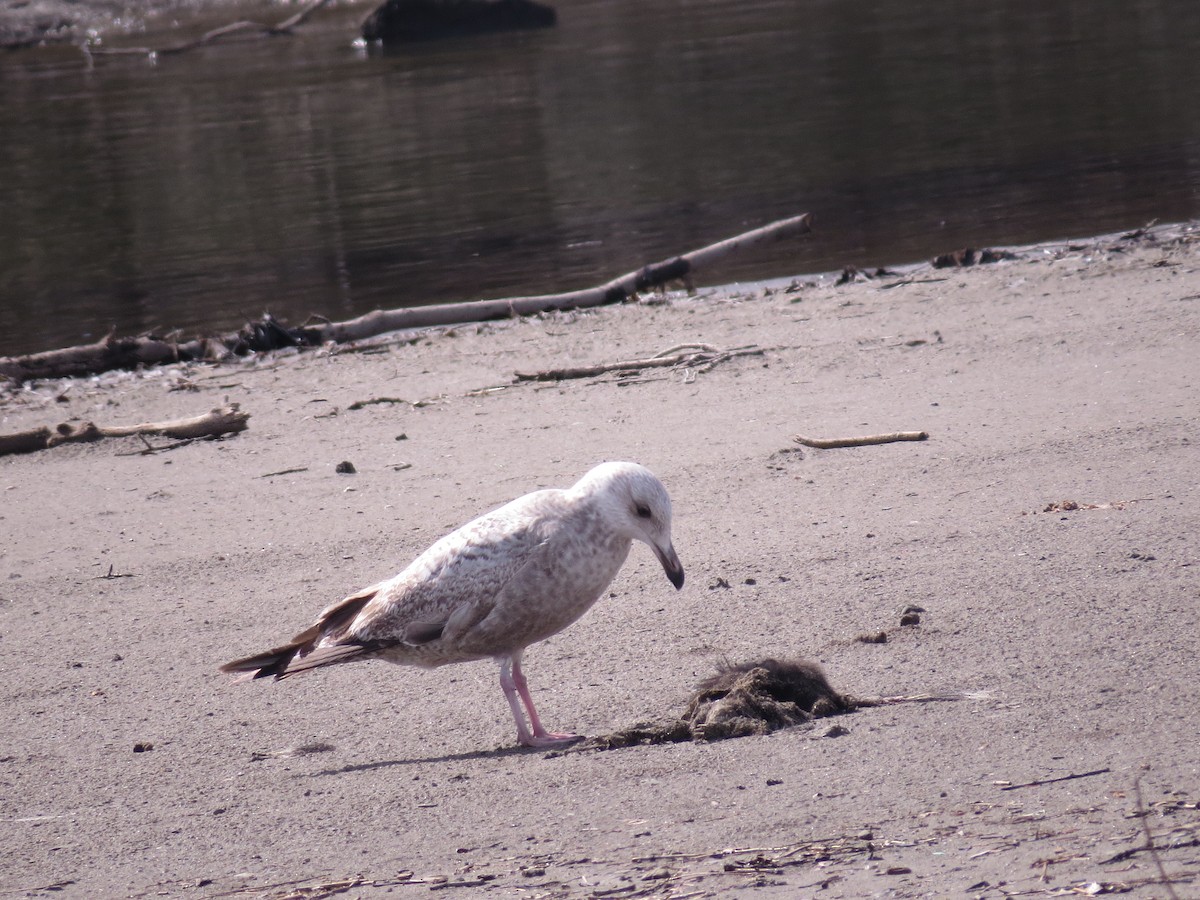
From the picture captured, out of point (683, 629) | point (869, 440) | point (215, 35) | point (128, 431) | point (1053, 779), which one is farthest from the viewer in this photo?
point (215, 35)

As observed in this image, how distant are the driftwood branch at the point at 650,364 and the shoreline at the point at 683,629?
0.14 m

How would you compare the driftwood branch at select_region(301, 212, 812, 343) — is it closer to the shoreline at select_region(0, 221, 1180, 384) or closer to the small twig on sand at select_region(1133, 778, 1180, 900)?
the shoreline at select_region(0, 221, 1180, 384)

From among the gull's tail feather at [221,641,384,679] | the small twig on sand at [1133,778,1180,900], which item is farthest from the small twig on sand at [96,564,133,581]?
the small twig on sand at [1133,778,1180,900]

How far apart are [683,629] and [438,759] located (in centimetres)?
126

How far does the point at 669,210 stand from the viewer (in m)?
18.1

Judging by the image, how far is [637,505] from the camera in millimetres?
4785

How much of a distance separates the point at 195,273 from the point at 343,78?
20.2m

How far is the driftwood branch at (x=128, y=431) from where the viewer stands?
9117 mm

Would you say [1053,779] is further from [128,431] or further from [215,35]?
[215,35]

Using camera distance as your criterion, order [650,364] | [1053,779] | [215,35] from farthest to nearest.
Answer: [215,35] → [650,364] → [1053,779]

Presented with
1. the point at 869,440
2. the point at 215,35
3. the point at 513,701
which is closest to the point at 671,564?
the point at 513,701

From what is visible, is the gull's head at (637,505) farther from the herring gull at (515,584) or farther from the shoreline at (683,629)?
the shoreline at (683,629)

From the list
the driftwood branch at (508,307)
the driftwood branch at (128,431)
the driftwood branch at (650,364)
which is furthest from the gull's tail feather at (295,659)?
the driftwood branch at (508,307)

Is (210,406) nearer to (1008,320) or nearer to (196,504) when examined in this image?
(196,504)
